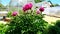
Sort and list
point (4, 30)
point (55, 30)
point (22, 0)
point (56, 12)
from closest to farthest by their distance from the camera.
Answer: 1. point (55, 30)
2. point (4, 30)
3. point (56, 12)
4. point (22, 0)

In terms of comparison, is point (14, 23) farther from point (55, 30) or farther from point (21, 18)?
point (55, 30)

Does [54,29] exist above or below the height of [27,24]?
below

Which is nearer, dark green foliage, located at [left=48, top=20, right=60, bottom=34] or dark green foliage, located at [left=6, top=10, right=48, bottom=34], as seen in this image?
dark green foliage, located at [left=48, top=20, right=60, bottom=34]

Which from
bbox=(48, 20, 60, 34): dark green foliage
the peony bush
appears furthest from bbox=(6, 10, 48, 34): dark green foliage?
bbox=(48, 20, 60, 34): dark green foliage

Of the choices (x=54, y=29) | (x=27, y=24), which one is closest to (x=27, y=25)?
(x=27, y=24)

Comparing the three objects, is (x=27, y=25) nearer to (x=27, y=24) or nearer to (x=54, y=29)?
(x=27, y=24)

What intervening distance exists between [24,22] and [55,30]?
672 millimetres

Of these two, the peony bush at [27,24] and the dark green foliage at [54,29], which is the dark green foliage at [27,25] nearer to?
the peony bush at [27,24]

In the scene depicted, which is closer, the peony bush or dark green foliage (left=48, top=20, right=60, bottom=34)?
dark green foliage (left=48, top=20, right=60, bottom=34)

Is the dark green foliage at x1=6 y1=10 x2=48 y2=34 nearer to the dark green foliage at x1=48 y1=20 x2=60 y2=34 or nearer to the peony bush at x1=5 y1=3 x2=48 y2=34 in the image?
the peony bush at x1=5 y1=3 x2=48 y2=34

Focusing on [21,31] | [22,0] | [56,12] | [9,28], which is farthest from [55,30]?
[22,0]

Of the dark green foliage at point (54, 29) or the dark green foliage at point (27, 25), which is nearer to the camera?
the dark green foliage at point (54, 29)

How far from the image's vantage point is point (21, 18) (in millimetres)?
3648

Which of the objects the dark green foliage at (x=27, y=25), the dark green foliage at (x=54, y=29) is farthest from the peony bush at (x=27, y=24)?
the dark green foliage at (x=54, y=29)
